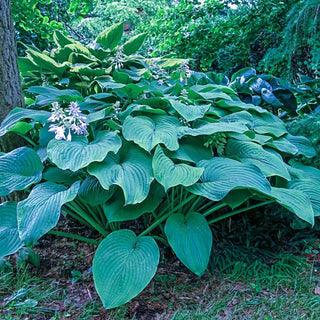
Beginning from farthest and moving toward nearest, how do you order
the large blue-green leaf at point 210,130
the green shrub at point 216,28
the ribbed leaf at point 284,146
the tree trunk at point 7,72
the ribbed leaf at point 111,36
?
the green shrub at point 216,28, the ribbed leaf at point 111,36, the ribbed leaf at point 284,146, the tree trunk at point 7,72, the large blue-green leaf at point 210,130

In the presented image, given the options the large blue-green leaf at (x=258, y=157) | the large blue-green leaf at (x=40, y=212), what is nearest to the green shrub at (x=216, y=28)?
the large blue-green leaf at (x=258, y=157)

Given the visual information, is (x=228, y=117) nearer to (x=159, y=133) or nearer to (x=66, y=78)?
(x=159, y=133)

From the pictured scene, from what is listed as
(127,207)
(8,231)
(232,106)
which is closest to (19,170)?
(8,231)

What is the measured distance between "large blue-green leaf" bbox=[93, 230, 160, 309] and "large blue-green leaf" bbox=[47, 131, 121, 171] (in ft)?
1.29

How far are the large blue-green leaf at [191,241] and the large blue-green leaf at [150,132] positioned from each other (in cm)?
40

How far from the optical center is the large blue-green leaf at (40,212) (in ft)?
4.21

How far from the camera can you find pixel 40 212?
1.34m

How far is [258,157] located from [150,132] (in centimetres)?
66

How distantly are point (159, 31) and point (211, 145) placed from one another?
431cm

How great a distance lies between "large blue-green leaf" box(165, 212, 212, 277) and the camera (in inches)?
56.6

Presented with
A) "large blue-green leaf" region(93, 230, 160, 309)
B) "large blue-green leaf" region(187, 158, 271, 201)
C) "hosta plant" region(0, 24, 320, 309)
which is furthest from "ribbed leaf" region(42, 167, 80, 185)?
"large blue-green leaf" region(187, 158, 271, 201)

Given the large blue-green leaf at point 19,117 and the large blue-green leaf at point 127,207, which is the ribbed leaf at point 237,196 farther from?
the large blue-green leaf at point 19,117

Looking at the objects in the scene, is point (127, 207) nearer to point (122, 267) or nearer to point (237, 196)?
point (122, 267)

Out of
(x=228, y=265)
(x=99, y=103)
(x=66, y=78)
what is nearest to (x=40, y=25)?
(x=66, y=78)
